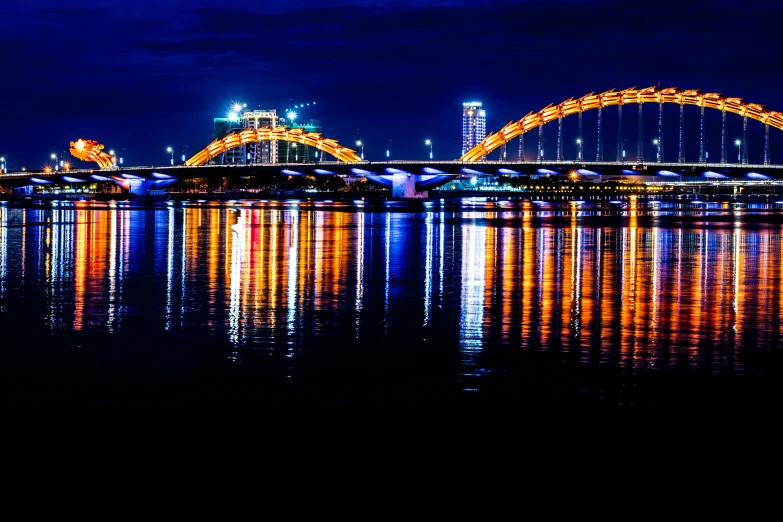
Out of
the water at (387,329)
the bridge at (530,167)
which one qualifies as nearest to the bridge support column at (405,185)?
the bridge at (530,167)

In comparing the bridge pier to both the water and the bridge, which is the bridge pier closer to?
the bridge

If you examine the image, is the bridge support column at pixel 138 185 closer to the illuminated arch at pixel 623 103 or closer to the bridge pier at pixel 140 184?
the bridge pier at pixel 140 184

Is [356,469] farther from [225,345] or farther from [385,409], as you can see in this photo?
[225,345]

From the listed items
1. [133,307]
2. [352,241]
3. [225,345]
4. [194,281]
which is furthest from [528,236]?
[225,345]

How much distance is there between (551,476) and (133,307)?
10745mm

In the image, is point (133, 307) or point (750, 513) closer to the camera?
point (750, 513)

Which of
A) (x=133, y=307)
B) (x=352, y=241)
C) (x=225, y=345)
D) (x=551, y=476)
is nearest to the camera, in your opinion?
(x=551, y=476)

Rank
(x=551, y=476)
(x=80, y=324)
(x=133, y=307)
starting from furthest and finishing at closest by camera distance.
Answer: (x=133, y=307), (x=80, y=324), (x=551, y=476)

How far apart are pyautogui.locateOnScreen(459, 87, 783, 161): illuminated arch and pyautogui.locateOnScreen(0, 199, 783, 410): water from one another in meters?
109

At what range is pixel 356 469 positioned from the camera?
25.0 ft

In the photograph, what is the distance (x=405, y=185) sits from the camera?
140500 millimetres

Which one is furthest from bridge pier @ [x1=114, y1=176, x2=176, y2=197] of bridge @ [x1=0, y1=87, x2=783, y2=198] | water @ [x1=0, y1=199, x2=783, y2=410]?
water @ [x1=0, y1=199, x2=783, y2=410]

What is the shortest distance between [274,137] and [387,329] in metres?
165

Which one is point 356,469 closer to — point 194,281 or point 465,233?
point 194,281
